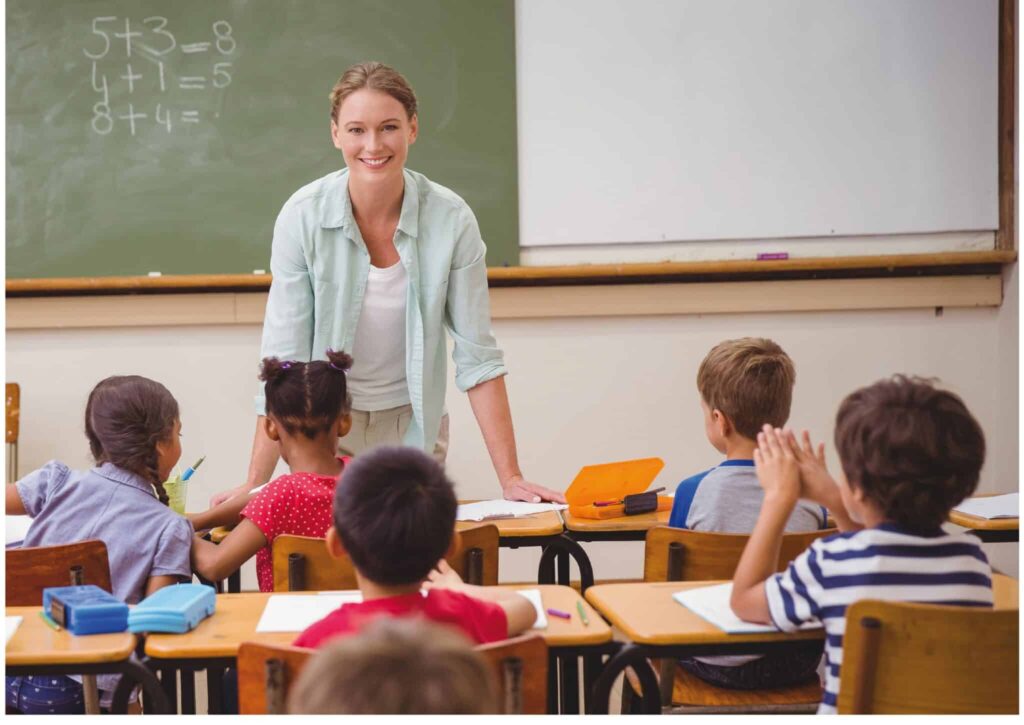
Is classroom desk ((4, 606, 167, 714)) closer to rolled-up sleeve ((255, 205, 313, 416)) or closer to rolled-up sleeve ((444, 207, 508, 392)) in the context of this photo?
rolled-up sleeve ((255, 205, 313, 416))

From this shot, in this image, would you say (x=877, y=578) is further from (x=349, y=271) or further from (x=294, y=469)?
(x=349, y=271)

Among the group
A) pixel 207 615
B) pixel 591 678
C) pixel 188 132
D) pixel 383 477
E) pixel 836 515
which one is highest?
pixel 188 132

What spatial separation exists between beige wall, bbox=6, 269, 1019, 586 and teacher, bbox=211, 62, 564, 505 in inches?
56.9

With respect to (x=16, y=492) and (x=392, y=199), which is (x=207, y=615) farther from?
(x=392, y=199)

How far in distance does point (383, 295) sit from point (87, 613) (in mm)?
1426

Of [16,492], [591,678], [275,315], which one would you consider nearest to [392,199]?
[275,315]

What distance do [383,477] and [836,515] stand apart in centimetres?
82

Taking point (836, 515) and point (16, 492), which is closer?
point (836, 515)

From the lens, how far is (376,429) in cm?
305

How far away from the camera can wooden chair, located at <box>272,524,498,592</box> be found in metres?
2.06

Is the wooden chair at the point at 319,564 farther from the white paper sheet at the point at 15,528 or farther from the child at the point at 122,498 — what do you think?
the white paper sheet at the point at 15,528

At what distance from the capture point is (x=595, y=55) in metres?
4.38

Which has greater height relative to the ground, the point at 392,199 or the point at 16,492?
the point at 392,199

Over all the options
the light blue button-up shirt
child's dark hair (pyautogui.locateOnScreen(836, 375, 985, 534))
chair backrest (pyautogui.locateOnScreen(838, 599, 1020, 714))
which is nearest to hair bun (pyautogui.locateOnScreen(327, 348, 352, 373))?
the light blue button-up shirt
